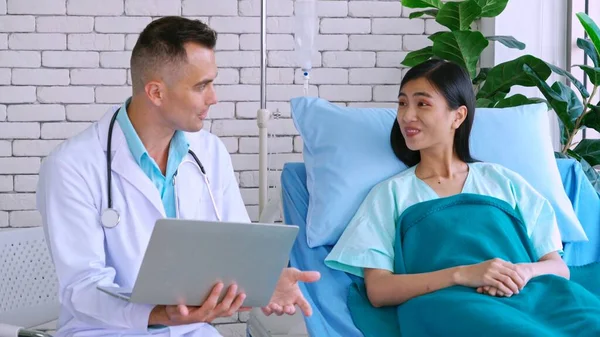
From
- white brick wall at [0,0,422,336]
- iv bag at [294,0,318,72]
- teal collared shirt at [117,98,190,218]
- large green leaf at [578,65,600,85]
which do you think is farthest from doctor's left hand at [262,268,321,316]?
large green leaf at [578,65,600,85]

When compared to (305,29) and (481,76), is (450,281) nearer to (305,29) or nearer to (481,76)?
(305,29)

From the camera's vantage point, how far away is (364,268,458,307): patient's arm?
215cm

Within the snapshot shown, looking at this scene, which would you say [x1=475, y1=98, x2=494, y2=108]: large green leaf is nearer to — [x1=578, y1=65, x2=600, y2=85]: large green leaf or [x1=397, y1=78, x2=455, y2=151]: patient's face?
[x1=578, y1=65, x2=600, y2=85]: large green leaf

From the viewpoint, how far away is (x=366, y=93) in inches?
141

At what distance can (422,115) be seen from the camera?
95.7 inches

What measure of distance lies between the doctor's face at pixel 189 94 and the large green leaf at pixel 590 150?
196 cm

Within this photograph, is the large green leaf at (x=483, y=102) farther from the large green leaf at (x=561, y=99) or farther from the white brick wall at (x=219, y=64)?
the white brick wall at (x=219, y=64)

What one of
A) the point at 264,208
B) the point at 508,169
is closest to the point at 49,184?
the point at 264,208

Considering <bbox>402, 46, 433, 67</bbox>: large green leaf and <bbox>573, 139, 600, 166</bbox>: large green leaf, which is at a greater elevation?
<bbox>402, 46, 433, 67</bbox>: large green leaf

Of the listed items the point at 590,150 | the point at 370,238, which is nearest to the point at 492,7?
the point at 590,150

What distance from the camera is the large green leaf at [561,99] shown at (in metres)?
3.24

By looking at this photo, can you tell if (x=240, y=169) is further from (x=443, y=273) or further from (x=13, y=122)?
(x=443, y=273)

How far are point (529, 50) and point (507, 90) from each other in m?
0.42

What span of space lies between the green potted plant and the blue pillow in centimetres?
55
